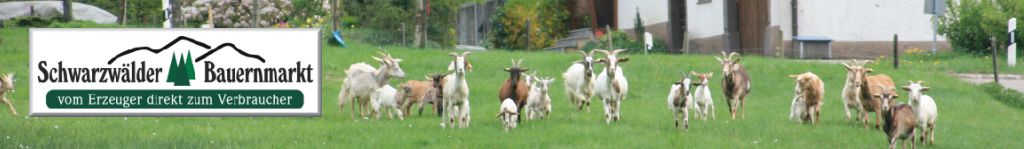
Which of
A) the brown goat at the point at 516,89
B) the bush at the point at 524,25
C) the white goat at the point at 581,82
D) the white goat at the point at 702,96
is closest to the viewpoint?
the brown goat at the point at 516,89

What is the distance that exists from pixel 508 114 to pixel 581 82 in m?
4.96

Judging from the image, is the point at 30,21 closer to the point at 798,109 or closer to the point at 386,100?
the point at 386,100

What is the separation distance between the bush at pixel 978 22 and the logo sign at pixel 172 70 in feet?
86.1

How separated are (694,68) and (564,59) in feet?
10.8

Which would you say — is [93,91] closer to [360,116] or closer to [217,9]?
[360,116]

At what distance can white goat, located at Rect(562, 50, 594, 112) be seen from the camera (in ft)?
90.2

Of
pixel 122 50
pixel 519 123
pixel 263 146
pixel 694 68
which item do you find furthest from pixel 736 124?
pixel 694 68

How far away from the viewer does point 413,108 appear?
30812mm

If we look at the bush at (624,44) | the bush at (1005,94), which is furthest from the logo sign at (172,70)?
the bush at (624,44)

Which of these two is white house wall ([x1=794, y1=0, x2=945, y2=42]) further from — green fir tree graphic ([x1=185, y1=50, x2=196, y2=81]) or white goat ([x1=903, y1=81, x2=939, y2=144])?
green fir tree graphic ([x1=185, y1=50, x2=196, y2=81])

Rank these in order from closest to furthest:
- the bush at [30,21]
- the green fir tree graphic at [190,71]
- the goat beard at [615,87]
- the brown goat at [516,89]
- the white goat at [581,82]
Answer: the green fir tree graphic at [190,71] → the brown goat at [516,89] → the goat beard at [615,87] → the white goat at [581,82] → the bush at [30,21]

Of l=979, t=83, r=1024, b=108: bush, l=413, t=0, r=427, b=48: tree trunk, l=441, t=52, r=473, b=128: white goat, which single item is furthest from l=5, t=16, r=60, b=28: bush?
l=441, t=52, r=473, b=128: white goat

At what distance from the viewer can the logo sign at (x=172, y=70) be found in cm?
2338

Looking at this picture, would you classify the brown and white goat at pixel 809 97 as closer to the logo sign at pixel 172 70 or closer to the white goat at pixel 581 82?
the white goat at pixel 581 82
